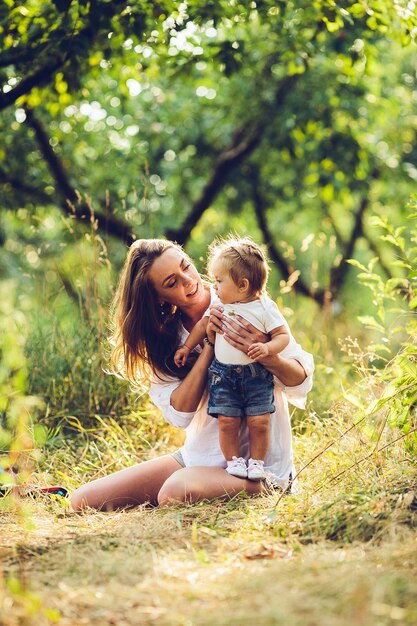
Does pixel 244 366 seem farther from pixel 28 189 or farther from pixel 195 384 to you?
pixel 28 189

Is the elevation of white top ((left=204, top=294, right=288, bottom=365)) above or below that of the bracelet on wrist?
above

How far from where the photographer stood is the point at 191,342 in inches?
130

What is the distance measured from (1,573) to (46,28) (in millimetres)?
3028

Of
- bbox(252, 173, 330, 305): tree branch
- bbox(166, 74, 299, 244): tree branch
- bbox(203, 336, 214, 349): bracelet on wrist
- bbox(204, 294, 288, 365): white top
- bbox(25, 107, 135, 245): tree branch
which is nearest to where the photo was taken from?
bbox(204, 294, 288, 365): white top

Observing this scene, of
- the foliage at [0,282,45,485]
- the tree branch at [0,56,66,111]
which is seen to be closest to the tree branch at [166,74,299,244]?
the foliage at [0,282,45,485]

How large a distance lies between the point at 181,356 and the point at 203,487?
55 cm

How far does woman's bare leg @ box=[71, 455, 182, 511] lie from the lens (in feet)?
11.1

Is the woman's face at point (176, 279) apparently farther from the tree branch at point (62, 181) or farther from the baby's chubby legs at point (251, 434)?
the tree branch at point (62, 181)

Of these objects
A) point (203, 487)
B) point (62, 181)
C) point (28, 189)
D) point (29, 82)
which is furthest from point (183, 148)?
point (203, 487)

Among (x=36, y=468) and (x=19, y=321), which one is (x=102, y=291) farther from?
(x=36, y=468)

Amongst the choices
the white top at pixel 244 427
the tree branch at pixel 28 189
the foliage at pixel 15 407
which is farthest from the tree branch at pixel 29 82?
the tree branch at pixel 28 189

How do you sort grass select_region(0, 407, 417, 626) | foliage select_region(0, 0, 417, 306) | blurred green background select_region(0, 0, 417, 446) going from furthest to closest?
foliage select_region(0, 0, 417, 306)
blurred green background select_region(0, 0, 417, 446)
grass select_region(0, 407, 417, 626)

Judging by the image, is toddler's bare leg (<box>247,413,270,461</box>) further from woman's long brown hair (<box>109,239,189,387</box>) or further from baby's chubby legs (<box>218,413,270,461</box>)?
woman's long brown hair (<box>109,239,189,387</box>)

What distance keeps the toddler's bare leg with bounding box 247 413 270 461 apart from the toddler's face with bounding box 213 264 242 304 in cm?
48
